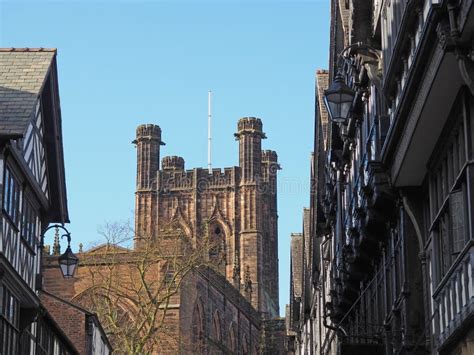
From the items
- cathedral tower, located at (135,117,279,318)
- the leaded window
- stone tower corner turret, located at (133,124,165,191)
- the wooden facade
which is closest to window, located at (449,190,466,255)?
the leaded window

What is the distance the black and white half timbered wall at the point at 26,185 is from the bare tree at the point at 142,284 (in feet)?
64.3

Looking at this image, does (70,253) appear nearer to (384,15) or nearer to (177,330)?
(384,15)

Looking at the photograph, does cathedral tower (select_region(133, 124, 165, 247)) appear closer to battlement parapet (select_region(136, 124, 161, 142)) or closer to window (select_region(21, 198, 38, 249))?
battlement parapet (select_region(136, 124, 161, 142))

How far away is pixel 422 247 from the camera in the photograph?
16.4 m

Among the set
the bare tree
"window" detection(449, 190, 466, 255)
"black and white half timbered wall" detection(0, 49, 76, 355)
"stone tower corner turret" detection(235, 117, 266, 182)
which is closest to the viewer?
"window" detection(449, 190, 466, 255)

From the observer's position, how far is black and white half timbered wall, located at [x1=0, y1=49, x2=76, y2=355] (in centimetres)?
2297

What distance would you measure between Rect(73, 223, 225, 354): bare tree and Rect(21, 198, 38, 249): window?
20.7 meters

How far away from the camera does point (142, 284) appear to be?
53.4 m

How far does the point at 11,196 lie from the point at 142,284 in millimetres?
30318

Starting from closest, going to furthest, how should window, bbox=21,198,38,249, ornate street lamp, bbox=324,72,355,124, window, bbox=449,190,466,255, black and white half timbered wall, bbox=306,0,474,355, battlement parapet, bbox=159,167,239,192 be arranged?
black and white half timbered wall, bbox=306,0,474,355
window, bbox=449,190,466,255
ornate street lamp, bbox=324,72,355,124
window, bbox=21,198,38,249
battlement parapet, bbox=159,167,239,192

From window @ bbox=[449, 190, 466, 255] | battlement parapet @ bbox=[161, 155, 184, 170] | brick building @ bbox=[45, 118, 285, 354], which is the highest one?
battlement parapet @ bbox=[161, 155, 184, 170]

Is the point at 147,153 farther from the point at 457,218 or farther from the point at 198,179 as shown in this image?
the point at 457,218

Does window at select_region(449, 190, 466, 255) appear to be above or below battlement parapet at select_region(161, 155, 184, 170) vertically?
below

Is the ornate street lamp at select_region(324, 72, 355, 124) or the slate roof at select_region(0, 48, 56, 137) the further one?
the slate roof at select_region(0, 48, 56, 137)
